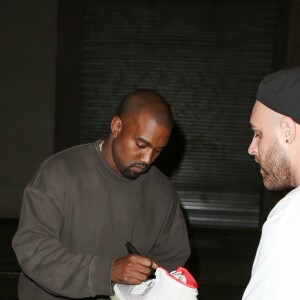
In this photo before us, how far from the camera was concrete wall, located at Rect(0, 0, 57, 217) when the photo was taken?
7809 mm

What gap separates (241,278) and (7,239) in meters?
3.54

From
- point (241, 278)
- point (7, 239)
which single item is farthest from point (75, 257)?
point (7, 239)

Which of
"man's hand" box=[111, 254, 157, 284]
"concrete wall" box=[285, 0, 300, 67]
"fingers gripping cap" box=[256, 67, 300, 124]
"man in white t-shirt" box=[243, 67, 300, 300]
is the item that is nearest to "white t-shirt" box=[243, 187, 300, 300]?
"man in white t-shirt" box=[243, 67, 300, 300]

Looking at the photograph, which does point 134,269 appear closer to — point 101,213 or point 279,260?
point 101,213

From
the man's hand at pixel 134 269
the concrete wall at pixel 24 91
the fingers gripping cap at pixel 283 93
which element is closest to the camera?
the fingers gripping cap at pixel 283 93

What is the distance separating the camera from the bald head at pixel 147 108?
2691mm

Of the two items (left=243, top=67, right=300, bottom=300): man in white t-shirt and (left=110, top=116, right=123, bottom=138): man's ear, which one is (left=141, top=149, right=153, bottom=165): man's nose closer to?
(left=110, top=116, right=123, bottom=138): man's ear

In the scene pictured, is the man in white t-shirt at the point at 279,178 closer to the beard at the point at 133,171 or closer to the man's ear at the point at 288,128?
the man's ear at the point at 288,128

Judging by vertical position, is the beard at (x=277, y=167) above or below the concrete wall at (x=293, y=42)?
below

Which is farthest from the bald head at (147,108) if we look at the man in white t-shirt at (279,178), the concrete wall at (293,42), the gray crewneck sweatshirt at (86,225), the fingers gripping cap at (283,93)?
the concrete wall at (293,42)

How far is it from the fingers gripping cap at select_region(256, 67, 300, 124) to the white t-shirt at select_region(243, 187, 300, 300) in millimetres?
372

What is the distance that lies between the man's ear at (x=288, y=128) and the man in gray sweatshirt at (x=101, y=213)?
34.1 inches

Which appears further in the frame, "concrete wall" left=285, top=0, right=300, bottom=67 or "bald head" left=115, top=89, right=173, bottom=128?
Result: "concrete wall" left=285, top=0, right=300, bottom=67

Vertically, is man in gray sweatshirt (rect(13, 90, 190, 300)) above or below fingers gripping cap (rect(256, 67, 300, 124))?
below
